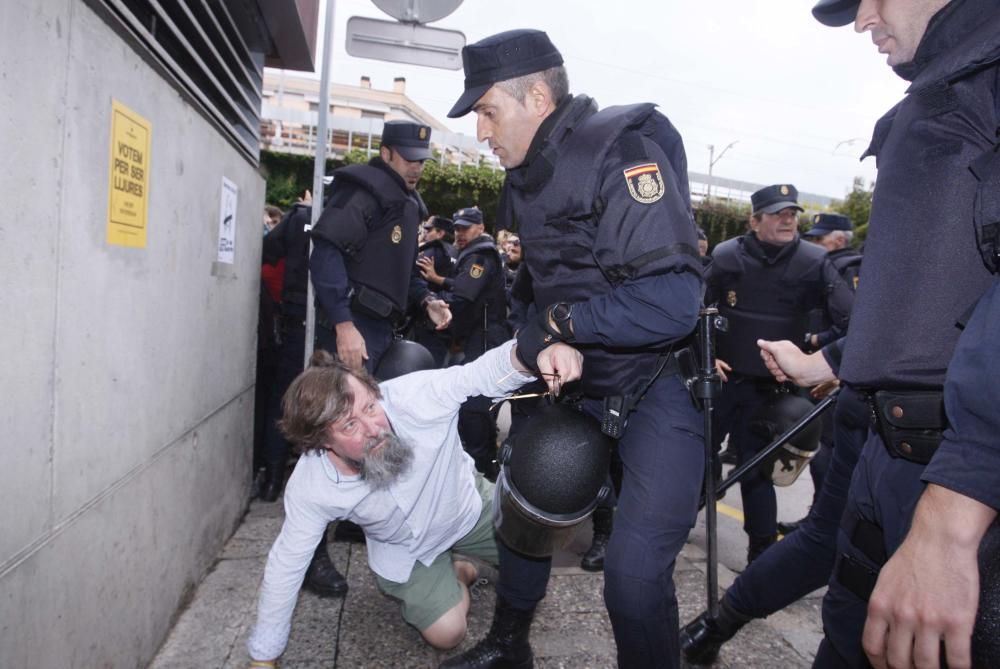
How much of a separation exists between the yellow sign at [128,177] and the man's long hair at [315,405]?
0.68 meters

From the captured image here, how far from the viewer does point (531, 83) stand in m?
2.01

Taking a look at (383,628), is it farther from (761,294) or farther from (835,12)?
(761,294)

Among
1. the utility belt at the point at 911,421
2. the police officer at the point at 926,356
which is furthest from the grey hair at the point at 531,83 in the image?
the utility belt at the point at 911,421

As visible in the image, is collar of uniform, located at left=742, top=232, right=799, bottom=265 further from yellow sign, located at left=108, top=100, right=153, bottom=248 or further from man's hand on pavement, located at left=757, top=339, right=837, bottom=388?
yellow sign, located at left=108, top=100, right=153, bottom=248

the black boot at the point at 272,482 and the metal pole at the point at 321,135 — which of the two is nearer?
the metal pole at the point at 321,135

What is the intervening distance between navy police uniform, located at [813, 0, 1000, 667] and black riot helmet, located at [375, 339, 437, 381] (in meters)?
2.38

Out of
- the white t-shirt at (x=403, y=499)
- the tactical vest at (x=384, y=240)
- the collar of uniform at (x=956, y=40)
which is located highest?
the collar of uniform at (x=956, y=40)

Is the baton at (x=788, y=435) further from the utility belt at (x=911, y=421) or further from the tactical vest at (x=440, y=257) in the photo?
the tactical vest at (x=440, y=257)

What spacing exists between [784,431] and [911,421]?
2225 millimetres

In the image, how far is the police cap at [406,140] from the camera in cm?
358

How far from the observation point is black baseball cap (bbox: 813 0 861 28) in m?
1.71

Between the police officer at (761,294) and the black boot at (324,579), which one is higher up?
the police officer at (761,294)

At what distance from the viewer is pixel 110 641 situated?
2.00m

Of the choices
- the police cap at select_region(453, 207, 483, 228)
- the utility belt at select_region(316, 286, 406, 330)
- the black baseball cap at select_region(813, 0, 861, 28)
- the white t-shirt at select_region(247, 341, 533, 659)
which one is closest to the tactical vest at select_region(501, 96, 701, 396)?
the white t-shirt at select_region(247, 341, 533, 659)
